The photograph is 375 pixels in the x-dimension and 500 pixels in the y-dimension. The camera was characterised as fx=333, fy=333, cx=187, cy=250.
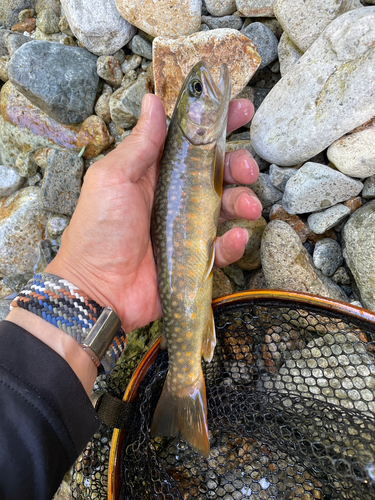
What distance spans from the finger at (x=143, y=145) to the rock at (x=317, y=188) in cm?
91

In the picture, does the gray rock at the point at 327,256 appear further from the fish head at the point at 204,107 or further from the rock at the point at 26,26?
the rock at the point at 26,26

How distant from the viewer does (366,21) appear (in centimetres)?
178

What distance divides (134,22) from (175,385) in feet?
9.19

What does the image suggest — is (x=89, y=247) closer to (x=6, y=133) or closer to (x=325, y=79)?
(x=325, y=79)

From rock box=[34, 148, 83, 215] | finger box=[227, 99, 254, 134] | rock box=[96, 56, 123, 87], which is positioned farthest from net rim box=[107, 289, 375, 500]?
rock box=[96, 56, 123, 87]

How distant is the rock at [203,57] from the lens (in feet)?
7.57

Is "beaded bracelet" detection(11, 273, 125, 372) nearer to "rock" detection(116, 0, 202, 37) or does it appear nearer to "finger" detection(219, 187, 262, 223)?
"finger" detection(219, 187, 262, 223)

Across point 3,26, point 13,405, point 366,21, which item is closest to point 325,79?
point 366,21

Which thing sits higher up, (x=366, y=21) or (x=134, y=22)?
(x=134, y=22)

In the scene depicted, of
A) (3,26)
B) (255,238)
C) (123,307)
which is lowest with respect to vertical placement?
(255,238)

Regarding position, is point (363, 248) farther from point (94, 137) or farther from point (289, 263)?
point (94, 137)

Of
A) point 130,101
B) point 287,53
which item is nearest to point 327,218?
point 287,53

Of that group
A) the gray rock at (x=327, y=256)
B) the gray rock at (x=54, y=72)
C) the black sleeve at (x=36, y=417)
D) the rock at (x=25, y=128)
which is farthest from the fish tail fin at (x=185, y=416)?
the gray rock at (x=54, y=72)

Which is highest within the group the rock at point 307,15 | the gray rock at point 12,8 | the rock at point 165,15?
the gray rock at point 12,8
